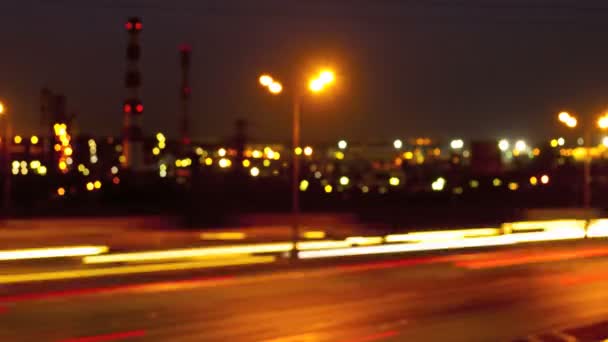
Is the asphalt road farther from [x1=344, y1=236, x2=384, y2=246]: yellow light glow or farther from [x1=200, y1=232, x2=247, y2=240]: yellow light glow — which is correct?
[x1=200, y1=232, x2=247, y2=240]: yellow light glow

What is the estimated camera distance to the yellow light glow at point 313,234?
117ft

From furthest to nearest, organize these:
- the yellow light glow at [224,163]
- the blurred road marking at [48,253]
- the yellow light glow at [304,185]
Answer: the yellow light glow at [224,163]
the yellow light glow at [304,185]
the blurred road marking at [48,253]

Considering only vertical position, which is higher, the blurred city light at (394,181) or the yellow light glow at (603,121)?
the yellow light glow at (603,121)

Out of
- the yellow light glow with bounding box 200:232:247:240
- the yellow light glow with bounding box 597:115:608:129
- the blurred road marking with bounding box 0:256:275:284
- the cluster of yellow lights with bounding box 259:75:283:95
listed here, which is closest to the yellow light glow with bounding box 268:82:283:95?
the cluster of yellow lights with bounding box 259:75:283:95

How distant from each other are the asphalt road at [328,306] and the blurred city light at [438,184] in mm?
51108

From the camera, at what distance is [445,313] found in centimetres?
1505

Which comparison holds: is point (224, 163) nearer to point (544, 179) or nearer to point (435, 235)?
point (544, 179)

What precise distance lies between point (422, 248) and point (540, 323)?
14.5m

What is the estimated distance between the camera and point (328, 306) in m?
15.7

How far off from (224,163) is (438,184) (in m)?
20.4

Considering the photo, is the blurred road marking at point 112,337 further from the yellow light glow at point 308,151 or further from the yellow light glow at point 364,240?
the yellow light glow at point 308,151

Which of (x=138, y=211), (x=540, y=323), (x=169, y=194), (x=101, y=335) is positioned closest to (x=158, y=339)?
(x=101, y=335)

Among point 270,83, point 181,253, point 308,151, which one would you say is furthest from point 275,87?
point 308,151

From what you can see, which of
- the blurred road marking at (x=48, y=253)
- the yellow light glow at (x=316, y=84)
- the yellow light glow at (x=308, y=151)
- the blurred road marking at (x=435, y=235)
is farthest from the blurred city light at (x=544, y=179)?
the blurred road marking at (x=48, y=253)
